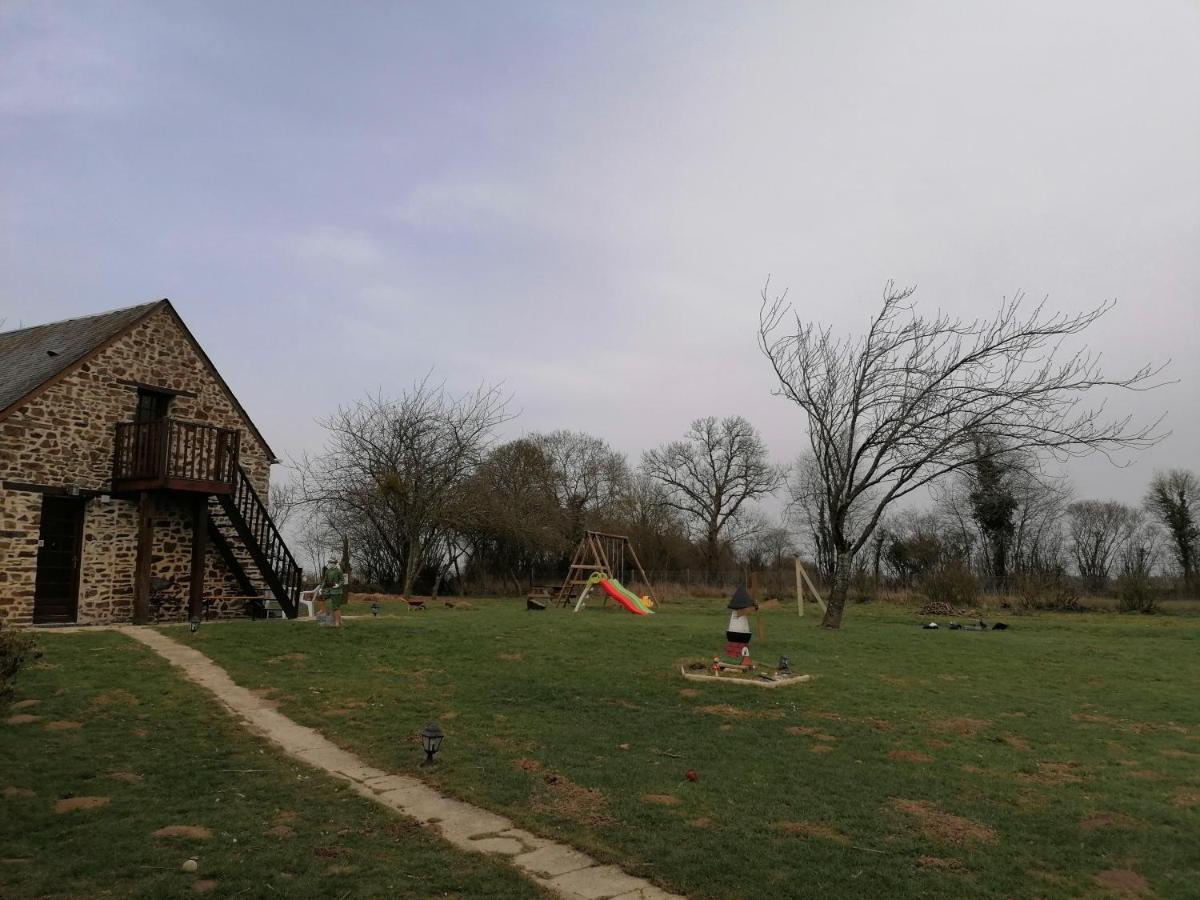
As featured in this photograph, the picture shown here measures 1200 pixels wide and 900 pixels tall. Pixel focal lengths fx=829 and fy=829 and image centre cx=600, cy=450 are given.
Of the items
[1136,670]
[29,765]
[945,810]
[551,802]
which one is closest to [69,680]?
[29,765]

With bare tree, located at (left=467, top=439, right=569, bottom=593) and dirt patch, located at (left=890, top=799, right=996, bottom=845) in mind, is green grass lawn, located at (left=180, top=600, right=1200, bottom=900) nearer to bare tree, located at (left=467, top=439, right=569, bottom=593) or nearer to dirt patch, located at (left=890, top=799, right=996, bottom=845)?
dirt patch, located at (left=890, top=799, right=996, bottom=845)

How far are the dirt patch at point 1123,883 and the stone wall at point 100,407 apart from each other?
749 inches

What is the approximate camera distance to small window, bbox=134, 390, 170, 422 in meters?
19.6

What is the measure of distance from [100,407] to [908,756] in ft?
58.2

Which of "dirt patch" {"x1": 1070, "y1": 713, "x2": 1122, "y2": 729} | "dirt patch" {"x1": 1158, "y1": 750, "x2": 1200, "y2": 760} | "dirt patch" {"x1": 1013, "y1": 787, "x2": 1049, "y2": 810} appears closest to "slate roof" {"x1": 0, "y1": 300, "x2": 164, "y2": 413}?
"dirt patch" {"x1": 1013, "y1": 787, "x2": 1049, "y2": 810}

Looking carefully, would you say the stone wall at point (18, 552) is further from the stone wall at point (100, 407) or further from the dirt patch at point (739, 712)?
the dirt patch at point (739, 712)

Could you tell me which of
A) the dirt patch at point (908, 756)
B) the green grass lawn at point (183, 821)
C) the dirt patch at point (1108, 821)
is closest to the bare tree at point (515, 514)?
the green grass lawn at point (183, 821)

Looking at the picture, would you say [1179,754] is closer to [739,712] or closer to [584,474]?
[739,712]

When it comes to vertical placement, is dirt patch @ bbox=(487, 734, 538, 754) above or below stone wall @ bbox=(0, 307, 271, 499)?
below

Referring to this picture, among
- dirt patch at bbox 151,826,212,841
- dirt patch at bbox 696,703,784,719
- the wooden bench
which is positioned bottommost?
dirt patch at bbox 151,826,212,841

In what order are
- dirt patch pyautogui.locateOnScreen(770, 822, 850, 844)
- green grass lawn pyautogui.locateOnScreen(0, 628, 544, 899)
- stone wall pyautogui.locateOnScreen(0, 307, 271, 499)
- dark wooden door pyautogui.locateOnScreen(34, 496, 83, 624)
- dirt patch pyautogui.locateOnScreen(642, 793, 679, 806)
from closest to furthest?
green grass lawn pyautogui.locateOnScreen(0, 628, 544, 899)
dirt patch pyautogui.locateOnScreen(770, 822, 850, 844)
dirt patch pyautogui.locateOnScreen(642, 793, 679, 806)
stone wall pyautogui.locateOnScreen(0, 307, 271, 499)
dark wooden door pyautogui.locateOnScreen(34, 496, 83, 624)

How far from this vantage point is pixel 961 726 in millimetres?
10648

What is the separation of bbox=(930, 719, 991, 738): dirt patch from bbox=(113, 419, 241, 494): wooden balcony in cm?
1525

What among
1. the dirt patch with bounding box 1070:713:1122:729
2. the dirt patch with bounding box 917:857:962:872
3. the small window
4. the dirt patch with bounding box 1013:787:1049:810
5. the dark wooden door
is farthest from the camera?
the small window
